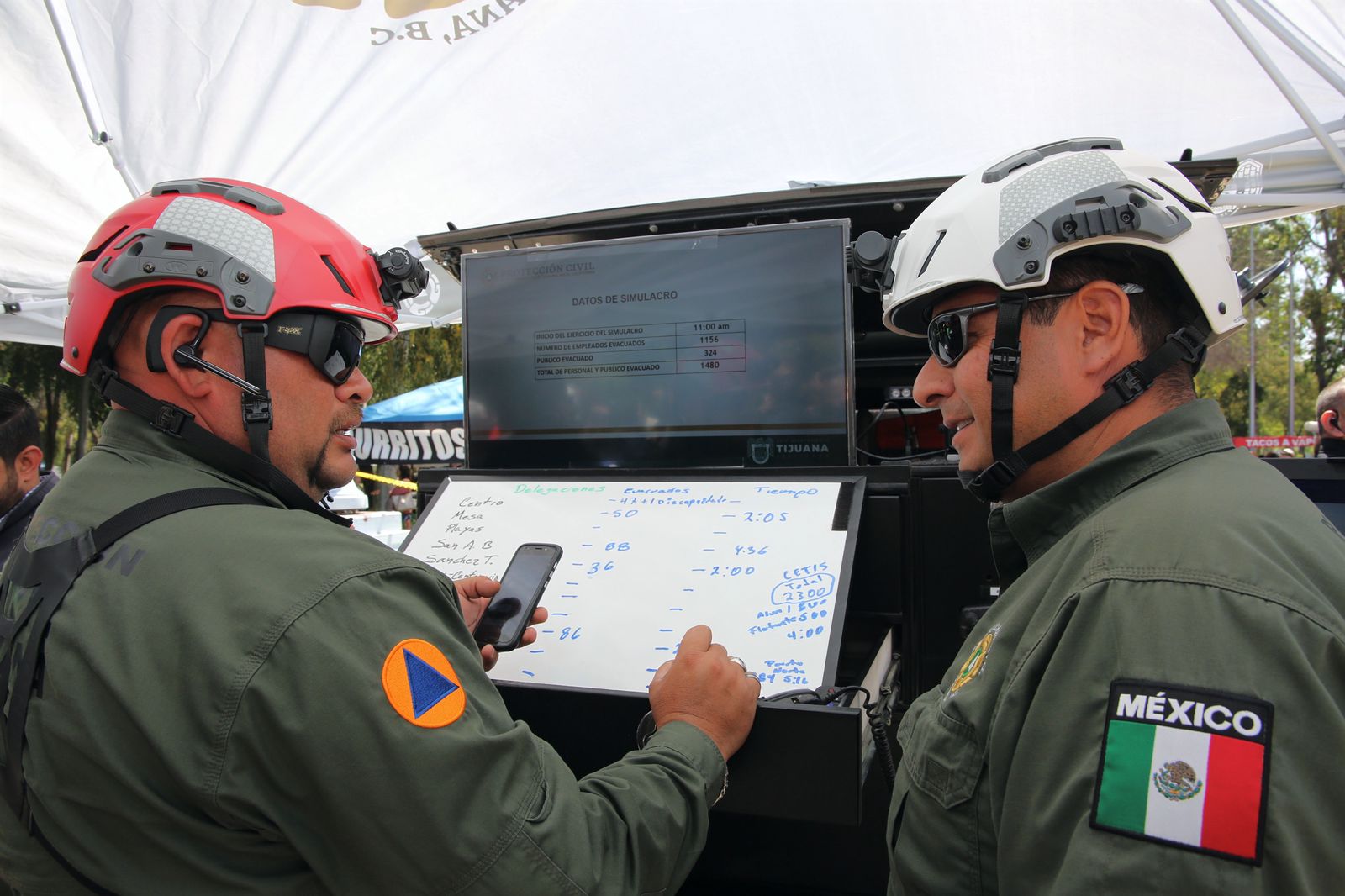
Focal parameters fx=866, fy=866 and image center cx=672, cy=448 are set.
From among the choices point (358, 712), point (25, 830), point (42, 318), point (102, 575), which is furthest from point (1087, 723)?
point (42, 318)

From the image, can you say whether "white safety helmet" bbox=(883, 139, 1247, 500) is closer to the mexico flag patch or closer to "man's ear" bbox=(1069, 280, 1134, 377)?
"man's ear" bbox=(1069, 280, 1134, 377)

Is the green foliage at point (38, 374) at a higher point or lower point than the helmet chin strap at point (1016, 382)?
higher

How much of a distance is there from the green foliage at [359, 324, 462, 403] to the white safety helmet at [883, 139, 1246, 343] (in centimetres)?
1932

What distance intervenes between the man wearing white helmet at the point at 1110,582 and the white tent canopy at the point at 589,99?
9.78 feet

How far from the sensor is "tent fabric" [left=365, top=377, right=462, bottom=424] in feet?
36.8

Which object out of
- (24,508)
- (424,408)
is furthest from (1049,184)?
(424,408)

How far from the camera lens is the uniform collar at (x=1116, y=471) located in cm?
144

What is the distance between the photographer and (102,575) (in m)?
1.40

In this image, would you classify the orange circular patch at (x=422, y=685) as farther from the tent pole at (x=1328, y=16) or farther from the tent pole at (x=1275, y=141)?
the tent pole at (x=1328, y=16)

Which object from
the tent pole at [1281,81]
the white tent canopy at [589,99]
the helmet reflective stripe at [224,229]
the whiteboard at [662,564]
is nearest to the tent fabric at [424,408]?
the white tent canopy at [589,99]

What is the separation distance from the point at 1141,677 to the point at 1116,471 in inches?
19.2

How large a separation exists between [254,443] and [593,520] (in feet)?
3.49

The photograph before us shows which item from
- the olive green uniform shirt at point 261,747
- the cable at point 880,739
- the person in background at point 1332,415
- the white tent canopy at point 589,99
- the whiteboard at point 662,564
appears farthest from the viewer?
the person in background at point 1332,415

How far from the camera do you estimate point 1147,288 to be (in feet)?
5.19
